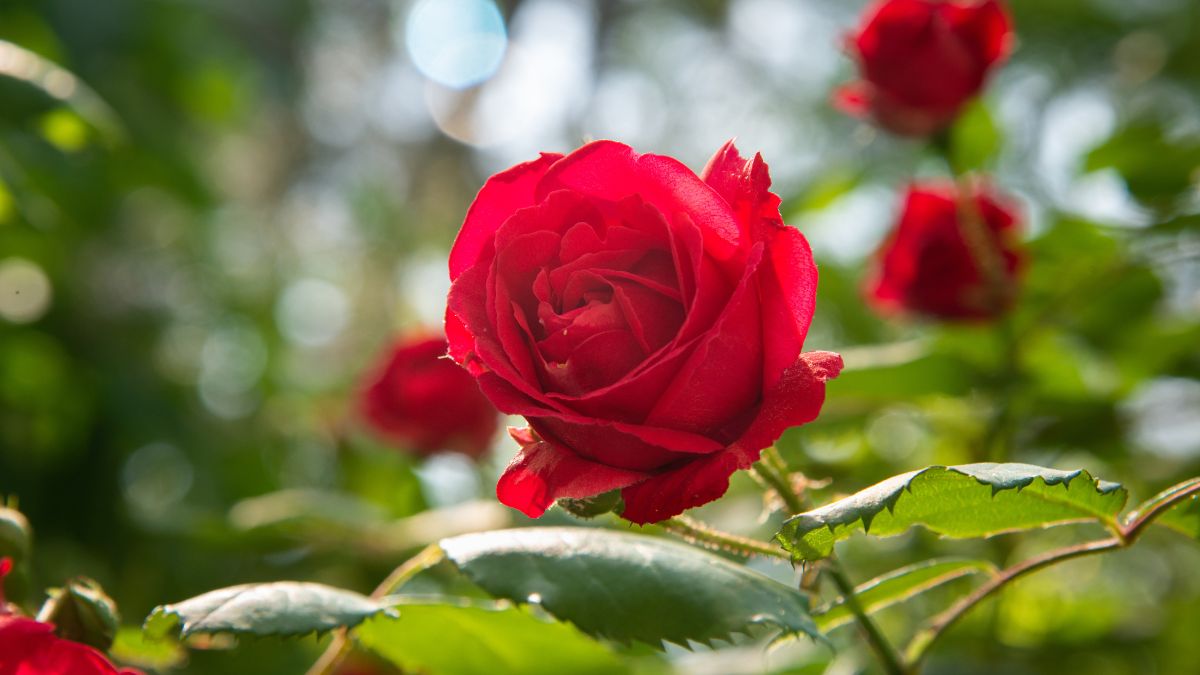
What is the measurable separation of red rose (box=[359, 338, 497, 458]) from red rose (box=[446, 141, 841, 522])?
84 cm

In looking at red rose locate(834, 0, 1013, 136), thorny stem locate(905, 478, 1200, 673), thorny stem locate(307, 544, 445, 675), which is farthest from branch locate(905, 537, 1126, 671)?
red rose locate(834, 0, 1013, 136)

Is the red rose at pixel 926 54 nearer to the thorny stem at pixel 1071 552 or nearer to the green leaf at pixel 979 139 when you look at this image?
the green leaf at pixel 979 139

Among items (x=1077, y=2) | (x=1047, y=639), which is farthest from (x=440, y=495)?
(x=1077, y=2)

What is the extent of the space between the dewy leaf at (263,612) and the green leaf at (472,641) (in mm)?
96

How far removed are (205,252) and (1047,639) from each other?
6.59 ft

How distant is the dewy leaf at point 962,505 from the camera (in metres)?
0.39

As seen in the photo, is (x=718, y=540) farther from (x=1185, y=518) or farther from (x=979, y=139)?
(x=979, y=139)

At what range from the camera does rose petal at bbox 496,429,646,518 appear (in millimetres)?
390

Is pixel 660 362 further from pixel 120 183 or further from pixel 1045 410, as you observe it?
pixel 120 183

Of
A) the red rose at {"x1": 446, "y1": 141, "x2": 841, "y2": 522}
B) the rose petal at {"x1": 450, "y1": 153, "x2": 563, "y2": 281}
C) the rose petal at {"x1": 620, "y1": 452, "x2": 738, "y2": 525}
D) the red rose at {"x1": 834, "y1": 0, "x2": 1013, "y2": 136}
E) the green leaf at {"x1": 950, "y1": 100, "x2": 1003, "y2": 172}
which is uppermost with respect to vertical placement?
the green leaf at {"x1": 950, "y1": 100, "x2": 1003, "y2": 172}

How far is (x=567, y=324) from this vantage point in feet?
1.37

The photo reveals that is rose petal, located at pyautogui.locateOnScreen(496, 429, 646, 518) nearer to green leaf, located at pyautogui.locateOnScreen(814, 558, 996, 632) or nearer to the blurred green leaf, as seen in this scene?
green leaf, located at pyautogui.locateOnScreen(814, 558, 996, 632)

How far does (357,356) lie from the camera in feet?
10.7

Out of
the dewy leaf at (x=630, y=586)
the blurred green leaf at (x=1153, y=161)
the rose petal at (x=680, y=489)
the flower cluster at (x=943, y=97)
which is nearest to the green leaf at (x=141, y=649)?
the dewy leaf at (x=630, y=586)
